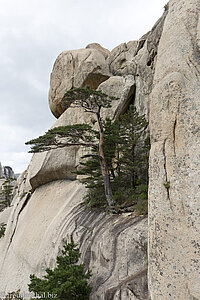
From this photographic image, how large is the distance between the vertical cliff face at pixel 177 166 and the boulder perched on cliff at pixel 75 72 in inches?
531

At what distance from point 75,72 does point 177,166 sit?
17077mm

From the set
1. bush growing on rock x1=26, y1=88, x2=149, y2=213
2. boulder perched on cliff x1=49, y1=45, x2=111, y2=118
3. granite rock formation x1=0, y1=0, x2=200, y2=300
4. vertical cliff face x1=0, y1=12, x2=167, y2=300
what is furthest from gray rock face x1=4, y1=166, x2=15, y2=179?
bush growing on rock x1=26, y1=88, x2=149, y2=213

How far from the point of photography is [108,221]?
8.70m

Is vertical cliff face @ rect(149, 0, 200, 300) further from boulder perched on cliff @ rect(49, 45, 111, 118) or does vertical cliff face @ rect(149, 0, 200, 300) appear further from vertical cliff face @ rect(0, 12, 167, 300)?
boulder perched on cliff @ rect(49, 45, 111, 118)

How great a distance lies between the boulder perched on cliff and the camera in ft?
60.9

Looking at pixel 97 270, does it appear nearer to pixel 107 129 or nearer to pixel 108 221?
pixel 108 221

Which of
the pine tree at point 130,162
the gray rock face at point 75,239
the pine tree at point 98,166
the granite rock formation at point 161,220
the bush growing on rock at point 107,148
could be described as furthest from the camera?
the pine tree at point 98,166

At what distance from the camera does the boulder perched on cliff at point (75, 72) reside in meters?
18.6

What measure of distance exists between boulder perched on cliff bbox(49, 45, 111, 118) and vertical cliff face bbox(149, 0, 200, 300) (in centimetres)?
1349

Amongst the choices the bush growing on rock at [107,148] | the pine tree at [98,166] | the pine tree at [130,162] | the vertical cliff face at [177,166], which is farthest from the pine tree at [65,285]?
the pine tree at [98,166]

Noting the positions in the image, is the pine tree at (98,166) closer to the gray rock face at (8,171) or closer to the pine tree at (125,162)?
the pine tree at (125,162)

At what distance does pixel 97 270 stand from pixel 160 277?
3506 mm

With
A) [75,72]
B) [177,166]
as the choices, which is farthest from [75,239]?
[75,72]

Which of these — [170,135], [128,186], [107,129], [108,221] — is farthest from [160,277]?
[107,129]
